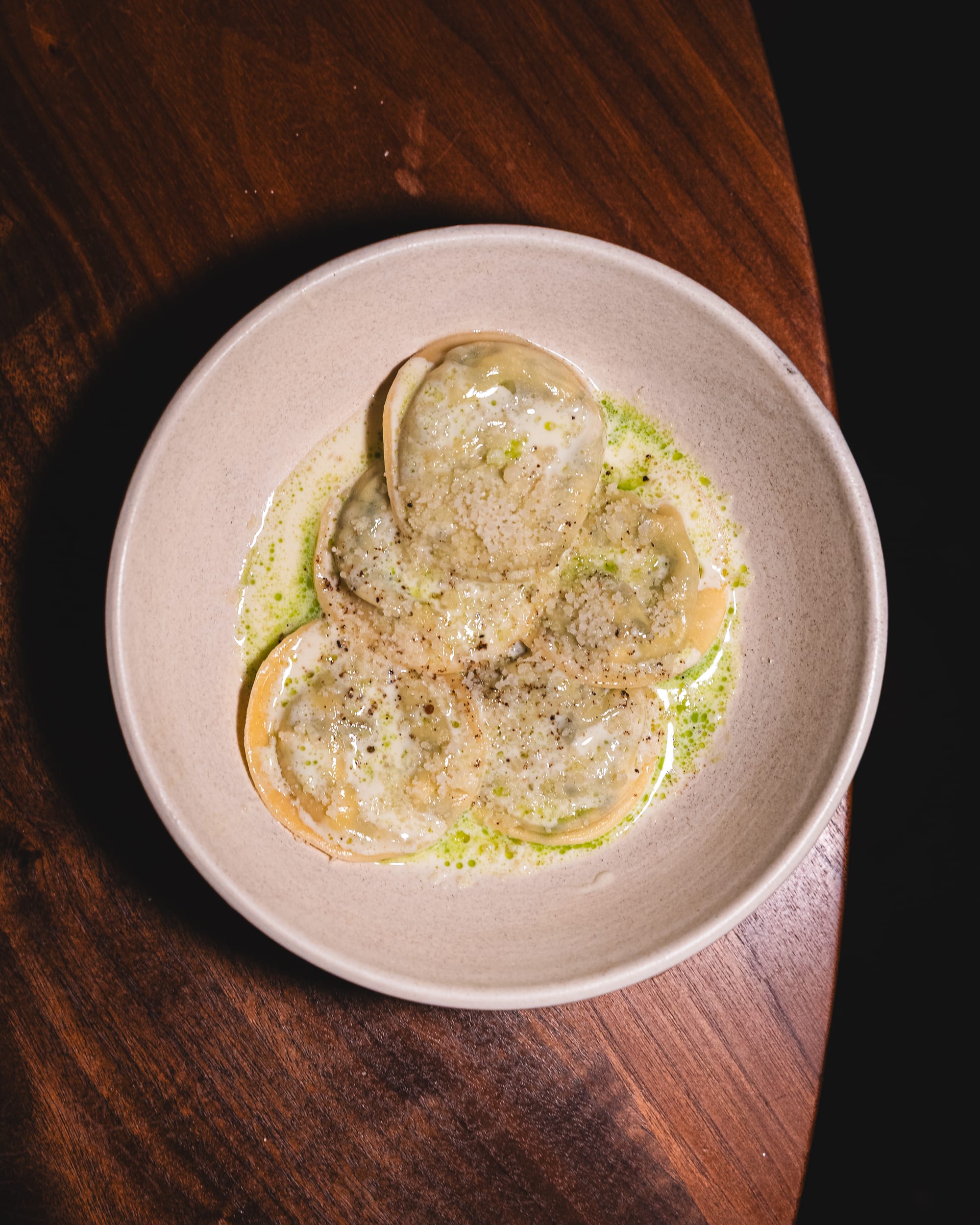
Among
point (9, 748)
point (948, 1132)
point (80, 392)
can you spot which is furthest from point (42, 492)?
point (948, 1132)

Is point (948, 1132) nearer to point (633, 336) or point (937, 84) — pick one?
point (633, 336)

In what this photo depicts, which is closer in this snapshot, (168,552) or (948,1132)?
(168,552)

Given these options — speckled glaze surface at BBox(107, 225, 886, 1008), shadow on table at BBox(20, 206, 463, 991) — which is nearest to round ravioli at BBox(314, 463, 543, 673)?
speckled glaze surface at BBox(107, 225, 886, 1008)

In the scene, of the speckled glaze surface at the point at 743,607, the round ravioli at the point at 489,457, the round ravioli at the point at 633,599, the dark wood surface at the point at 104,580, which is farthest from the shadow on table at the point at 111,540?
the round ravioli at the point at 633,599

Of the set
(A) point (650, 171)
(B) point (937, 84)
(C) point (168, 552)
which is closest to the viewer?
(C) point (168, 552)

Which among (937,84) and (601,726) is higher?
(937,84)

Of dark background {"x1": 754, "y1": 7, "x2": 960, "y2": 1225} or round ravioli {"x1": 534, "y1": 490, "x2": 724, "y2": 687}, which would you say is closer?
round ravioli {"x1": 534, "y1": 490, "x2": 724, "y2": 687}

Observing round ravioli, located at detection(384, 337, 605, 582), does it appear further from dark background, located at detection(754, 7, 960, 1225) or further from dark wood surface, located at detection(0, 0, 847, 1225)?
dark background, located at detection(754, 7, 960, 1225)
